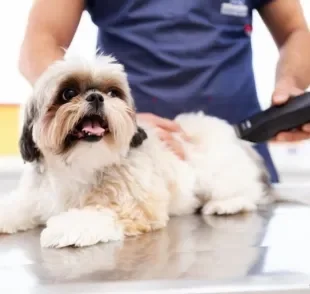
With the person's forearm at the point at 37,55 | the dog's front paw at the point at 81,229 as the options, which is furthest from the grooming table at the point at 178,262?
the person's forearm at the point at 37,55

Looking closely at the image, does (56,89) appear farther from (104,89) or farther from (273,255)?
(273,255)

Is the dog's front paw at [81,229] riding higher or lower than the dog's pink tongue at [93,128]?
lower

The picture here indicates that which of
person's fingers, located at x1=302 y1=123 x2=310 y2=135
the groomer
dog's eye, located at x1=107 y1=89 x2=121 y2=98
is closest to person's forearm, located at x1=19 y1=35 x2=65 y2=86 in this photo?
the groomer

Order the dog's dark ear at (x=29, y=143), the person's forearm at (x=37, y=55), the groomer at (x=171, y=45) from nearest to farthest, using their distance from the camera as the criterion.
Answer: the dog's dark ear at (x=29, y=143) < the person's forearm at (x=37, y=55) < the groomer at (x=171, y=45)

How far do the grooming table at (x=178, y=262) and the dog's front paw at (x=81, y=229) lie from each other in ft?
0.08

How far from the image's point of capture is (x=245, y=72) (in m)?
1.85

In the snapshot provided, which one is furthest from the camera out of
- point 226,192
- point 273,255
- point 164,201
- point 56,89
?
point 226,192

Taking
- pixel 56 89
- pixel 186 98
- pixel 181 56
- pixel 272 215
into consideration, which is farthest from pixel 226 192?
pixel 56 89

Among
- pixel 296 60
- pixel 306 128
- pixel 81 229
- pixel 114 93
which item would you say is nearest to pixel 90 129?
pixel 114 93

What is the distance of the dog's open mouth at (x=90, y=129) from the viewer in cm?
118

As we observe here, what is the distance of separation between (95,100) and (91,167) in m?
0.17

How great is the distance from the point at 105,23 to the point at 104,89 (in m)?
0.59

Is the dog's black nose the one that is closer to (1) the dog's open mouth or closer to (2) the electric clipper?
(1) the dog's open mouth

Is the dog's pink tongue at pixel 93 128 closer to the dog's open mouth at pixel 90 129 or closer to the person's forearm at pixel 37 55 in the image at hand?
the dog's open mouth at pixel 90 129
